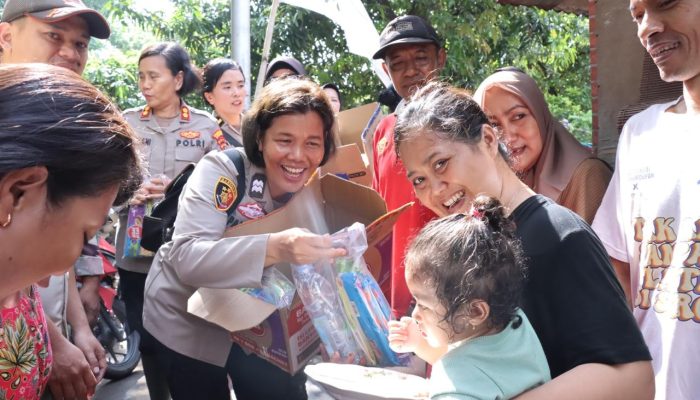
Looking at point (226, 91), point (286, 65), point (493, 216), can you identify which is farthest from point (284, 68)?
point (493, 216)

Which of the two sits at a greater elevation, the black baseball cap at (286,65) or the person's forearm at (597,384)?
the black baseball cap at (286,65)

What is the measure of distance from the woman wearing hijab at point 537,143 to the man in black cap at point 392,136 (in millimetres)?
348

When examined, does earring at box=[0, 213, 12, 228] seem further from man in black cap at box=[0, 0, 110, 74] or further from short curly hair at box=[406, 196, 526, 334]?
man in black cap at box=[0, 0, 110, 74]

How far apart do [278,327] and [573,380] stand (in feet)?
3.68

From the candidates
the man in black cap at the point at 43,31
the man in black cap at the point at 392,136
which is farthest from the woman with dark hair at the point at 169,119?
the man in black cap at the point at 392,136

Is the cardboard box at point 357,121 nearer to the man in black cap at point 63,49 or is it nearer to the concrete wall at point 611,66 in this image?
the concrete wall at point 611,66

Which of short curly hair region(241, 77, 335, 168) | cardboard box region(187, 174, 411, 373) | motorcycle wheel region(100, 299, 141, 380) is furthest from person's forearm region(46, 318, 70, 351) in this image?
motorcycle wheel region(100, 299, 141, 380)

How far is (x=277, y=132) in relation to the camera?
2438mm

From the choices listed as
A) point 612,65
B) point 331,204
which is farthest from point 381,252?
point 612,65

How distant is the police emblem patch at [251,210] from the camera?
2371mm

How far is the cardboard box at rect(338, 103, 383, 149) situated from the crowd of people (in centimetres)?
40

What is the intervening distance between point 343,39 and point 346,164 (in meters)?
7.40

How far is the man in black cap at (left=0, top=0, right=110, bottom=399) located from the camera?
6.82ft

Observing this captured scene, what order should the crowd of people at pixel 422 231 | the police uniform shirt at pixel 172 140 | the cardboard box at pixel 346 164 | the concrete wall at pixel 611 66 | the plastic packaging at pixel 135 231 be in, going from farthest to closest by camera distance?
the police uniform shirt at pixel 172 140 < the concrete wall at pixel 611 66 < the plastic packaging at pixel 135 231 < the cardboard box at pixel 346 164 < the crowd of people at pixel 422 231
